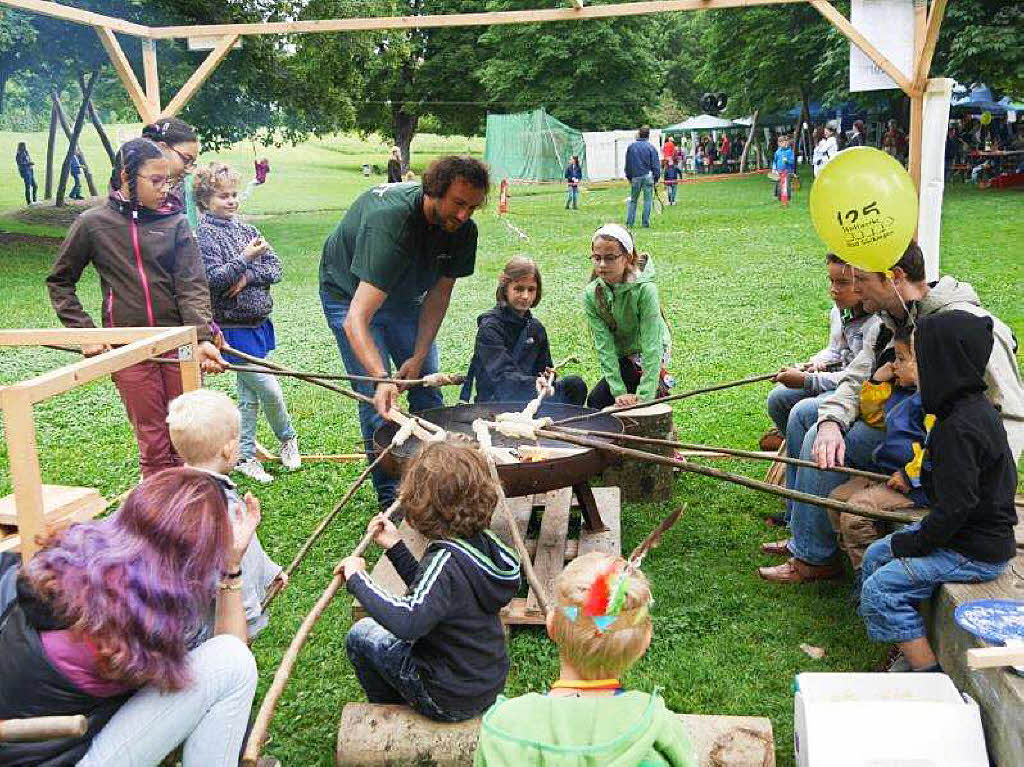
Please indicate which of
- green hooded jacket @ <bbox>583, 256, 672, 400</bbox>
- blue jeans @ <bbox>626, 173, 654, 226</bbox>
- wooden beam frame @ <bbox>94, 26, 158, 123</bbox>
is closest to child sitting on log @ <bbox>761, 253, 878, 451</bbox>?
green hooded jacket @ <bbox>583, 256, 672, 400</bbox>

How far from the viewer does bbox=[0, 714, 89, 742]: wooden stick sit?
6.74 ft

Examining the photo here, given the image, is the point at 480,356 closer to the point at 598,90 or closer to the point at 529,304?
the point at 529,304

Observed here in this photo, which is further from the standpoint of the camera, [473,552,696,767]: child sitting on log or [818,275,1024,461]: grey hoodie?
[818,275,1024,461]: grey hoodie

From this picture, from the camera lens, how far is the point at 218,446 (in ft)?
9.96

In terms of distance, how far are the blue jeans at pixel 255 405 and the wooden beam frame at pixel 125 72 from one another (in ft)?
5.70

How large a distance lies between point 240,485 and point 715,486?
278 centimetres

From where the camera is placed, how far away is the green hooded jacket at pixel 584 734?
1835 millimetres

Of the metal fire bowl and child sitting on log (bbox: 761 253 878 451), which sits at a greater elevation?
child sitting on log (bbox: 761 253 878 451)

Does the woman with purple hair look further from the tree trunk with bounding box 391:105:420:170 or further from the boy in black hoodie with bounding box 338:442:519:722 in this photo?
the tree trunk with bounding box 391:105:420:170

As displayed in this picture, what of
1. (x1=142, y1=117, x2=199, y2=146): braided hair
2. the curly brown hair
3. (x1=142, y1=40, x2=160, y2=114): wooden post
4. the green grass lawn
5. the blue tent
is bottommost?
the green grass lawn

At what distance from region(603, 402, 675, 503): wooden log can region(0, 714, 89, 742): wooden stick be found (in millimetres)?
3525

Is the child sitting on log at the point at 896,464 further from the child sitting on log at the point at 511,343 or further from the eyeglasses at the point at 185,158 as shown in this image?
the eyeglasses at the point at 185,158

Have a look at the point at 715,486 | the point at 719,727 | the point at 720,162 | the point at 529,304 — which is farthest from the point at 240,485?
the point at 720,162

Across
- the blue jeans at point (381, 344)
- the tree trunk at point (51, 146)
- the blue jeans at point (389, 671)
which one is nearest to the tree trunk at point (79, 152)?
the tree trunk at point (51, 146)
